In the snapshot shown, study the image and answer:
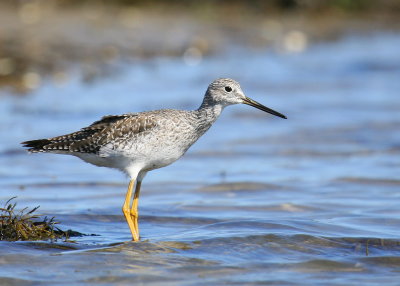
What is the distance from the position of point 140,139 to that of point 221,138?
4994mm

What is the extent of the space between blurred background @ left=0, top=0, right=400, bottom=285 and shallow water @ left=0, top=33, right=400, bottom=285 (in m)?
0.03

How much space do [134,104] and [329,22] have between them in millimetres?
10948

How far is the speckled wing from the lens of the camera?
26.2 feet

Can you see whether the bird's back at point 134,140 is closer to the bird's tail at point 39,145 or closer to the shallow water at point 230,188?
the bird's tail at point 39,145

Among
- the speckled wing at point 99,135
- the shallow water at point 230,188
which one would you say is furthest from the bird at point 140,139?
the shallow water at point 230,188

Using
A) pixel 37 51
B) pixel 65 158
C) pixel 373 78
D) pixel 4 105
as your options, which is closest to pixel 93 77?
pixel 37 51

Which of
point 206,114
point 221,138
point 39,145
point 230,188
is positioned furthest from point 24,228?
point 221,138

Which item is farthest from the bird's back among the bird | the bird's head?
the bird's head

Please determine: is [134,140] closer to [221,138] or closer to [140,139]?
[140,139]

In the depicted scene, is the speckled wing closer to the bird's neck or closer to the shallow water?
the bird's neck

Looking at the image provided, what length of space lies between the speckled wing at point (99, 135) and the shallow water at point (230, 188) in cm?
83

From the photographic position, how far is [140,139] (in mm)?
7910

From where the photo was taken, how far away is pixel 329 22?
945 inches

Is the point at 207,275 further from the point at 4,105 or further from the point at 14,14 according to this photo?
the point at 14,14
